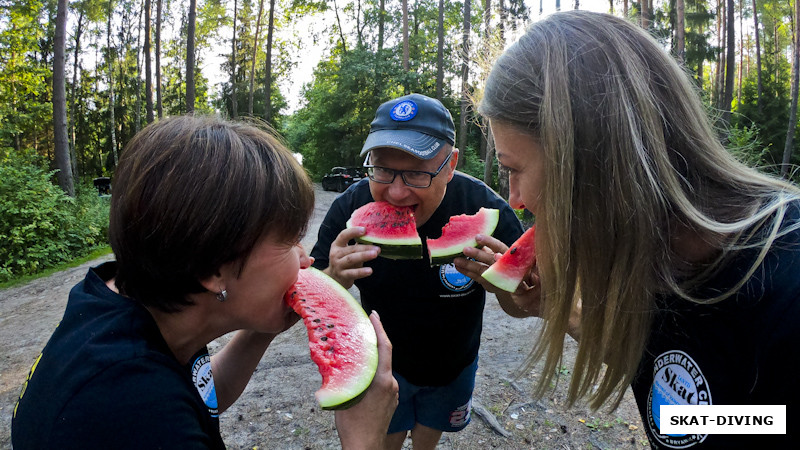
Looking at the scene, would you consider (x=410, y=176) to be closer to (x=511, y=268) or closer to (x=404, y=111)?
(x=404, y=111)

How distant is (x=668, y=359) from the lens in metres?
1.51

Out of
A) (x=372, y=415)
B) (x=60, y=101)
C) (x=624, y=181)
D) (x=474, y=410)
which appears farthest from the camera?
(x=60, y=101)

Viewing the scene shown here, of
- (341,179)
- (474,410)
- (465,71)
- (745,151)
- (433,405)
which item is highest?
(465,71)

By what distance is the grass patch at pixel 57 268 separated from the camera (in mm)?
8507

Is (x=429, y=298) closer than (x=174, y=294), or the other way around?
(x=174, y=294)

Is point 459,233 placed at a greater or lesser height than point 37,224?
greater

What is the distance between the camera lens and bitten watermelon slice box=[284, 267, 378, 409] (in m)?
1.62

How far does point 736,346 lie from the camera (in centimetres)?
130

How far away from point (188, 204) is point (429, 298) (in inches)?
68.8

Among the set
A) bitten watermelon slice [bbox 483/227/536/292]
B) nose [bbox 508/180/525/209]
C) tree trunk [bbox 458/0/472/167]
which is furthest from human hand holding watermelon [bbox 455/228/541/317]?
tree trunk [bbox 458/0/472/167]

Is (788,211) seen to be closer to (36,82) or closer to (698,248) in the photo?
(698,248)

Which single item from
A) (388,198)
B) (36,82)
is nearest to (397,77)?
(36,82)

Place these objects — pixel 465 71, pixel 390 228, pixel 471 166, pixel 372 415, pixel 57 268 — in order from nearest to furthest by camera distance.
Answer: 1. pixel 372 415
2. pixel 390 228
3. pixel 57 268
4. pixel 465 71
5. pixel 471 166

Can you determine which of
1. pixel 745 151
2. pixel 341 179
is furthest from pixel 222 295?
pixel 341 179
